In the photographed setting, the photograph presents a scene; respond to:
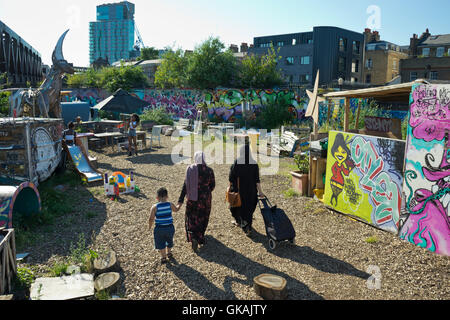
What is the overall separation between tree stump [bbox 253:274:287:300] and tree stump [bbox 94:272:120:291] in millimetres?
1797

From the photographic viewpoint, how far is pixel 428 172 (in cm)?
558

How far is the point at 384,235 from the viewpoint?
618 centimetres

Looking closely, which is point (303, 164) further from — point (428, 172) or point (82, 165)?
Answer: point (82, 165)

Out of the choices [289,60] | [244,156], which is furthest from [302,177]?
[289,60]

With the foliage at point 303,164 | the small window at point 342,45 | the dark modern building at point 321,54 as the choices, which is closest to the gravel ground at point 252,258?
the foliage at point 303,164

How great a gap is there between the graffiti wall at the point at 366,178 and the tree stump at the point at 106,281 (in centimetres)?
473

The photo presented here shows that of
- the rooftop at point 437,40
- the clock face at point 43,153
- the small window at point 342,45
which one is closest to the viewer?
the clock face at point 43,153

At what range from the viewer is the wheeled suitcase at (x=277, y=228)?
565cm

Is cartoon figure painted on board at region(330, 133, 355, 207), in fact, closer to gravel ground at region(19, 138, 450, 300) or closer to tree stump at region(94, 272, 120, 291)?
gravel ground at region(19, 138, 450, 300)

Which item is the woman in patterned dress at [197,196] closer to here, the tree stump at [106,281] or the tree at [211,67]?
the tree stump at [106,281]

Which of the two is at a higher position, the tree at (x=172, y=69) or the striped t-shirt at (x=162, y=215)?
the tree at (x=172, y=69)

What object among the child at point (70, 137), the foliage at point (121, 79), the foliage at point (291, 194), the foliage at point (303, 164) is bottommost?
the foliage at point (291, 194)

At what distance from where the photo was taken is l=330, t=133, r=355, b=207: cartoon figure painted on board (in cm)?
725

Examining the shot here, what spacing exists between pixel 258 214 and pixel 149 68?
5483 centimetres
